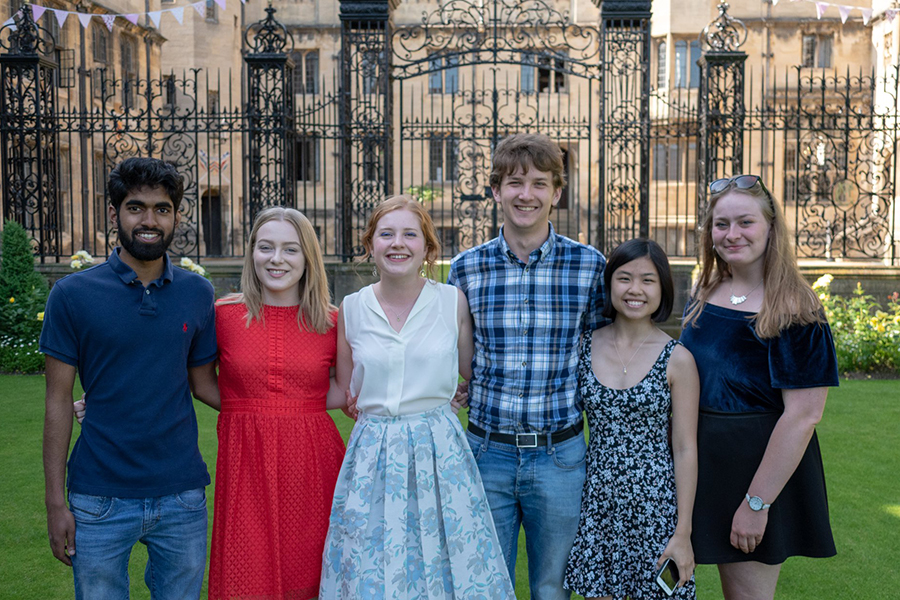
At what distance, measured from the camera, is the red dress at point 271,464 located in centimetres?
293

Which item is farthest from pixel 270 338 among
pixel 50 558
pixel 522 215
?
pixel 50 558

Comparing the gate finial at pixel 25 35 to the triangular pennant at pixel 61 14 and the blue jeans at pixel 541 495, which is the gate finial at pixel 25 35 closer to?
the triangular pennant at pixel 61 14

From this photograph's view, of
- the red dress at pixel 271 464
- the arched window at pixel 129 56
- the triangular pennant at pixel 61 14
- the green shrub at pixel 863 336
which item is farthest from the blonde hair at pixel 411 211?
the arched window at pixel 129 56

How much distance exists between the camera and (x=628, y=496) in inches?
115

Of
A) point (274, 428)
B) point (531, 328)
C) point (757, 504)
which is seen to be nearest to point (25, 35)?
point (274, 428)

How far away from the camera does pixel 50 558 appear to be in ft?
14.8

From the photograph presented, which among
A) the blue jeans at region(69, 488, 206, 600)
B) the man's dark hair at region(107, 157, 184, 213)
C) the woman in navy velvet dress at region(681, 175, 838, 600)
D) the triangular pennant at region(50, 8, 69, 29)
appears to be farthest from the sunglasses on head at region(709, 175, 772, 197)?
the triangular pennant at region(50, 8, 69, 29)

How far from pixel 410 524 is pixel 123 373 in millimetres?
1152

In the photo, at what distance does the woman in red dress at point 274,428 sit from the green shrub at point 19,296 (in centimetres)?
793

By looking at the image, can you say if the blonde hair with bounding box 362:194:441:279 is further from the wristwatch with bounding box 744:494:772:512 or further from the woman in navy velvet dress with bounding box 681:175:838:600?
the wristwatch with bounding box 744:494:772:512

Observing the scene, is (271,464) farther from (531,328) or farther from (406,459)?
(531,328)

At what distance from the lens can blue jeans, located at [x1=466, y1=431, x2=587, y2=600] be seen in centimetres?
300

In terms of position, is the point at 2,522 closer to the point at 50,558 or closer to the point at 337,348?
the point at 50,558

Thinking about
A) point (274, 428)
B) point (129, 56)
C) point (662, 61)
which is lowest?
point (274, 428)
